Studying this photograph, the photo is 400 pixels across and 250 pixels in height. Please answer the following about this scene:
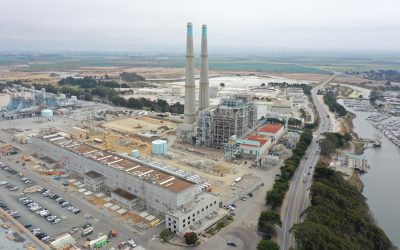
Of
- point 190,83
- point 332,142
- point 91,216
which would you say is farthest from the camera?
point 190,83

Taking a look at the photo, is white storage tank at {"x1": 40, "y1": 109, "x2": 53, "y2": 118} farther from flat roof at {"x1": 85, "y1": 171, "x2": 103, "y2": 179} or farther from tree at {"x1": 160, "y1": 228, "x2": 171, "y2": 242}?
tree at {"x1": 160, "y1": 228, "x2": 171, "y2": 242}

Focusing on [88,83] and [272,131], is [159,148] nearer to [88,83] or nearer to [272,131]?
[272,131]

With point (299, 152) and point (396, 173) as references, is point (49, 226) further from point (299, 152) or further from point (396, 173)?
point (396, 173)

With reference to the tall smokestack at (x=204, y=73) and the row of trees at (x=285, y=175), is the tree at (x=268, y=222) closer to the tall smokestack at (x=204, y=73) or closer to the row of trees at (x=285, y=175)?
the row of trees at (x=285, y=175)

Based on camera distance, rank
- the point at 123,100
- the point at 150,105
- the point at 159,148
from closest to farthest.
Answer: the point at 159,148
the point at 150,105
the point at 123,100

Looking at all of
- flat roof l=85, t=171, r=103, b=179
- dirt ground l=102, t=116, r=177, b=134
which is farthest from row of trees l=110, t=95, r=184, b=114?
flat roof l=85, t=171, r=103, b=179

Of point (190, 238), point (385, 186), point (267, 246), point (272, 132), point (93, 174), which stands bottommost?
point (385, 186)

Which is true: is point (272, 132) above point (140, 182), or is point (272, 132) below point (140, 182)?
below

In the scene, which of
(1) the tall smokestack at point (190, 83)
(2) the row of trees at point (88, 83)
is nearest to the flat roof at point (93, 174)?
(1) the tall smokestack at point (190, 83)

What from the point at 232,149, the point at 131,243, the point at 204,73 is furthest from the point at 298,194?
the point at 204,73
